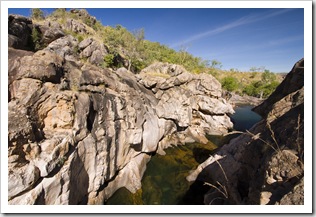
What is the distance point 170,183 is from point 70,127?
8.99 meters

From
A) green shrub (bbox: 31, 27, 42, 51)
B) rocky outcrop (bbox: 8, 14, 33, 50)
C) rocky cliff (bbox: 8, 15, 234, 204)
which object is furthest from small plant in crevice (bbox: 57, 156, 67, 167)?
green shrub (bbox: 31, 27, 42, 51)

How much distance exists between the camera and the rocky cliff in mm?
5906

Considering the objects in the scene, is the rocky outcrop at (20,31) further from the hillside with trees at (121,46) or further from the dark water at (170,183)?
the dark water at (170,183)

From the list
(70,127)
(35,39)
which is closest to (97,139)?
(70,127)

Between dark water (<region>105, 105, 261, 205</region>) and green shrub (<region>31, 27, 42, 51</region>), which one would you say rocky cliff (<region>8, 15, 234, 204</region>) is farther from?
dark water (<region>105, 105, 261, 205</region>)

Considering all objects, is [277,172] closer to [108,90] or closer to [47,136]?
[47,136]

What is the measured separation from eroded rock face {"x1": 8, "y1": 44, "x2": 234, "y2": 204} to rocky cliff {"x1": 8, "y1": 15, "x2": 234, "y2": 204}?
0.03 metres

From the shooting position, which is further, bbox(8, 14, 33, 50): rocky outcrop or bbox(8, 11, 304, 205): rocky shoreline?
bbox(8, 14, 33, 50): rocky outcrop

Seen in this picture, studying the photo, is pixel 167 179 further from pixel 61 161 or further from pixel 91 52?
pixel 91 52

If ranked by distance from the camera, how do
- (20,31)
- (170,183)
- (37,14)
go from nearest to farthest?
(170,183) < (20,31) < (37,14)

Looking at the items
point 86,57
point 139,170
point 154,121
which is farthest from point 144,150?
point 86,57

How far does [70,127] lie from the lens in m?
8.08

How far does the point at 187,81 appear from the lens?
25359 millimetres

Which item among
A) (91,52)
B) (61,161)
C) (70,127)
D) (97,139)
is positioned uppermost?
(91,52)
